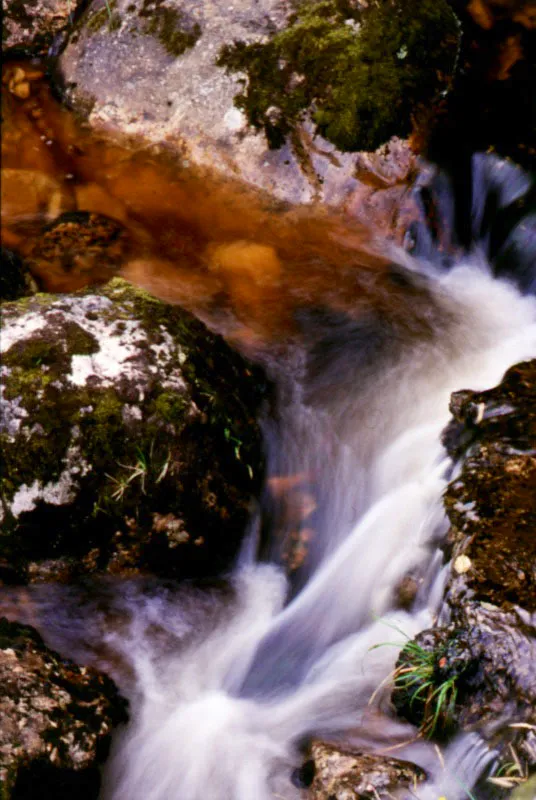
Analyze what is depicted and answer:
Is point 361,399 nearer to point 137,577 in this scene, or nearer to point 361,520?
point 361,520

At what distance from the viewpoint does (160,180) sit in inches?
259

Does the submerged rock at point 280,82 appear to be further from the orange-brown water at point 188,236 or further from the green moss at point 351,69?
the orange-brown water at point 188,236

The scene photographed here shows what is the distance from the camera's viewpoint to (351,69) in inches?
238

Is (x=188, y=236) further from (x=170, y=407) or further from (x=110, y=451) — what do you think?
(x=110, y=451)

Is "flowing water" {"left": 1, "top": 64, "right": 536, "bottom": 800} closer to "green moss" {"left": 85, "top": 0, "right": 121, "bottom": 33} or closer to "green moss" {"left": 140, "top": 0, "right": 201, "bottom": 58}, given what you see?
"green moss" {"left": 85, "top": 0, "right": 121, "bottom": 33}

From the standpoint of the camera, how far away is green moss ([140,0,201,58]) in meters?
6.59

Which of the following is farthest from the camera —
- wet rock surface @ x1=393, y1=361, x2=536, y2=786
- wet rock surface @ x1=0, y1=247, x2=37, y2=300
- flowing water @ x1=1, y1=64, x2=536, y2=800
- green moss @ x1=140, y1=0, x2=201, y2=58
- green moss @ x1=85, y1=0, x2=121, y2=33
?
green moss @ x1=85, y1=0, x2=121, y2=33

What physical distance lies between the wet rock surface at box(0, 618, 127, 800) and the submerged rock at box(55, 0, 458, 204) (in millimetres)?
3960

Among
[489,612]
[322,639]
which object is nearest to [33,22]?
[322,639]

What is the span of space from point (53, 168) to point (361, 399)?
12.1 ft

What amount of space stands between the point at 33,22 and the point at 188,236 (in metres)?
3.00

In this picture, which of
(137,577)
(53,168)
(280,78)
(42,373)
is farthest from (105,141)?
(137,577)

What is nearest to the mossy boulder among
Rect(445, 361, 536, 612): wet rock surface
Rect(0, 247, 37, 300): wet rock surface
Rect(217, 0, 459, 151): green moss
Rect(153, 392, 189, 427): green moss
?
Rect(153, 392, 189, 427): green moss

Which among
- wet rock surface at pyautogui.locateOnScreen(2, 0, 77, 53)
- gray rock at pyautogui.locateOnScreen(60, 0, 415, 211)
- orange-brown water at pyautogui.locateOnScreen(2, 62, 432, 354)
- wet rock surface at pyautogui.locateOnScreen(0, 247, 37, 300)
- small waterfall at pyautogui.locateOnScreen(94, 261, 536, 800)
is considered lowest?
small waterfall at pyautogui.locateOnScreen(94, 261, 536, 800)
